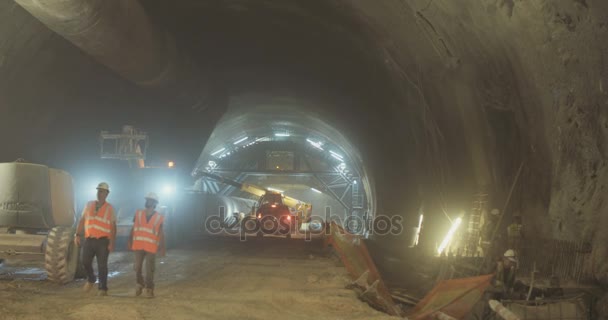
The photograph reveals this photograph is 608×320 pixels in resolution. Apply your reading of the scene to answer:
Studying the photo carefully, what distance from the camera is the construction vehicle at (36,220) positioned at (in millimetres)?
8180

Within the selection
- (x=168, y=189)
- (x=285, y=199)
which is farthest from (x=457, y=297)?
(x=285, y=199)

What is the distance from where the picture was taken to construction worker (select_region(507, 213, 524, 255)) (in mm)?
8172

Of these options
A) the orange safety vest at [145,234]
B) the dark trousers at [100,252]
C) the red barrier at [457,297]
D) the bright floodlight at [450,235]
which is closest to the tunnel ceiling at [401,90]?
the bright floodlight at [450,235]

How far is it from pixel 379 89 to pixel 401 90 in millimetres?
1501

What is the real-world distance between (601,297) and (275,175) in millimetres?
29851

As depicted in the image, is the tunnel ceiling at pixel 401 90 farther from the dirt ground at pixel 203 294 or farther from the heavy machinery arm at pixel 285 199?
the heavy machinery arm at pixel 285 199

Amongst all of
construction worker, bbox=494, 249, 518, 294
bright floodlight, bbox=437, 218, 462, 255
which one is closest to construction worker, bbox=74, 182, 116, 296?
construction worker, bbox=494, 249, 518, 294

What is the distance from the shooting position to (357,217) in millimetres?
29844

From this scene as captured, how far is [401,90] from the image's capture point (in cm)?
1287

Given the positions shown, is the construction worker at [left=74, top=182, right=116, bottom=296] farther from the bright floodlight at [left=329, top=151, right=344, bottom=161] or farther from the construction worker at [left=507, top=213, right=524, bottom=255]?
the bright floodlight at [left=329, top=151, right=344, bottom=161]

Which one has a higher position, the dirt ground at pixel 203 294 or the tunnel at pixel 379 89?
the tunnel at pixel 379 89

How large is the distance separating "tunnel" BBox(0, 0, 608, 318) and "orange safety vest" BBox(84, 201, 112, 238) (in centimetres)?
276

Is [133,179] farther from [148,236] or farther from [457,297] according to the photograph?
[457,297]

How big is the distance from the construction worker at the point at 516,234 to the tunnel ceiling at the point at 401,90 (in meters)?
0.27
